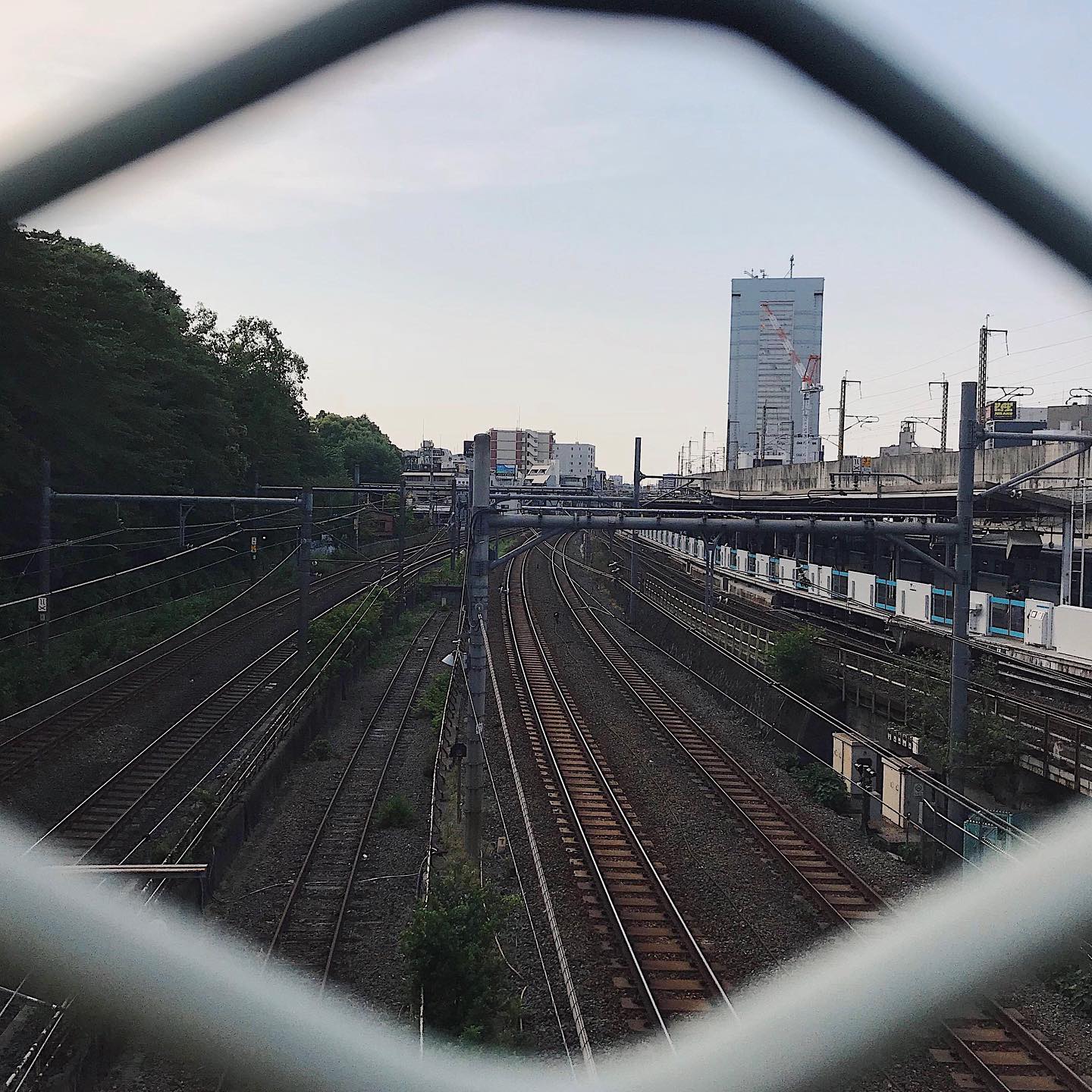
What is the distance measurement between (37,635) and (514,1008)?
10.7m

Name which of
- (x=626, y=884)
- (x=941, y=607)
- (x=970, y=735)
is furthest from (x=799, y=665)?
(x=626, y=884)

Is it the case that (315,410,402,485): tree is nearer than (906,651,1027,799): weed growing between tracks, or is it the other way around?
(906,651,1027,799): weed growing between tracks

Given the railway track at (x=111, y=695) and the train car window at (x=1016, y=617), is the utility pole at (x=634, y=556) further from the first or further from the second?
the train car window at (x=1016, y=617)

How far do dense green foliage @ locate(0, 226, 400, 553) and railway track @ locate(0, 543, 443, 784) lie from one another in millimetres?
2513

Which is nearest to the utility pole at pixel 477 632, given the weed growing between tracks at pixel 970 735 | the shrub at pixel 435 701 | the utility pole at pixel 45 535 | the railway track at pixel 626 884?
the railway track at pixel 626 884

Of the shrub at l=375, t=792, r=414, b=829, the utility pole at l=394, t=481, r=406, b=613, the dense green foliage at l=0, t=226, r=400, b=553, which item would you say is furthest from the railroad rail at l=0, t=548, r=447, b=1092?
the utility pole at l=394, t=481, r=406, b=613

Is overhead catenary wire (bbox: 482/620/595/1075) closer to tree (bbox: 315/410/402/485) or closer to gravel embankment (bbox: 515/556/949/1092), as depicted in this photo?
gravel embankment (bbox: 515/556/949/1092)

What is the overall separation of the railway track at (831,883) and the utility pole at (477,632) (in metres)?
2.66

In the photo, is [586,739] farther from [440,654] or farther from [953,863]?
[440,654]

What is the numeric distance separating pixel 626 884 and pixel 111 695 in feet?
27.1

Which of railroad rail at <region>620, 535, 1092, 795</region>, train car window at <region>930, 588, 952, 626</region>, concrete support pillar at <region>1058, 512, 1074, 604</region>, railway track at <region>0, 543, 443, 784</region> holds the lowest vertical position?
railway track at <region>0, 543, 443, 784</region>

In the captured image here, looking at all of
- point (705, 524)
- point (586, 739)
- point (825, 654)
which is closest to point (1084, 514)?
point (825, 654)

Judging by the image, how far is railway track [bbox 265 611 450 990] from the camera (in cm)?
655

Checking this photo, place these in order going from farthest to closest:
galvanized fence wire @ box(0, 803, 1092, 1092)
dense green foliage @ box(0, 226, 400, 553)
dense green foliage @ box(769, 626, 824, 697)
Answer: dense green foliage @ box(769, 626, 824, 697), dense green foliage @ box(0, 226, 400, 553), galvanized fence wire @ box(0, 803, 1092, 1092)
